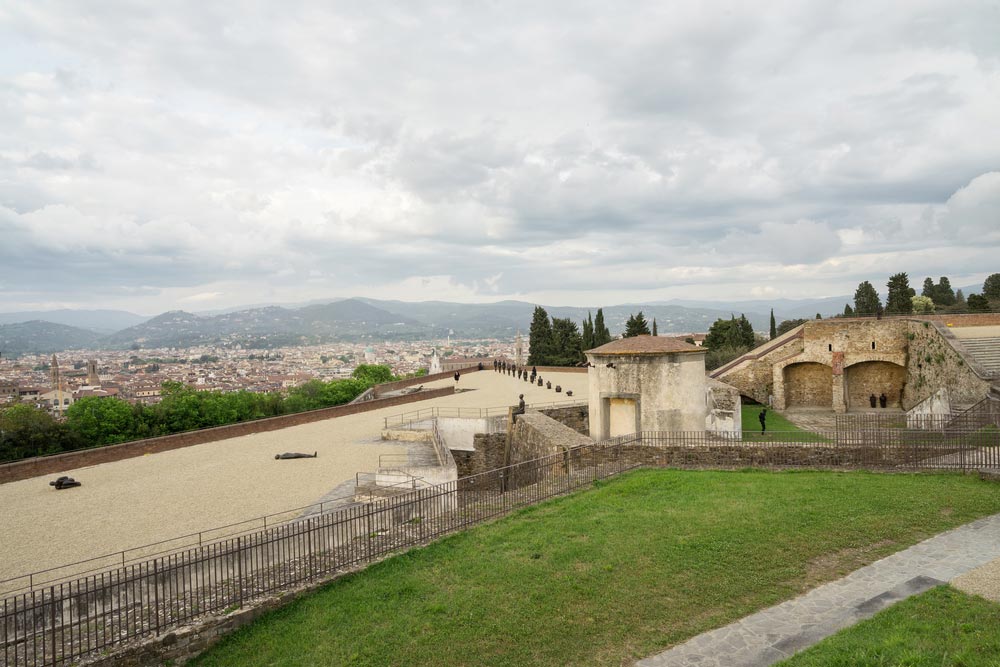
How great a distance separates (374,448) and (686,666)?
15.3 m

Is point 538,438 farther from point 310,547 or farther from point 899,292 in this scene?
point 899,292

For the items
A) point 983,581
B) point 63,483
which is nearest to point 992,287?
point 983,581

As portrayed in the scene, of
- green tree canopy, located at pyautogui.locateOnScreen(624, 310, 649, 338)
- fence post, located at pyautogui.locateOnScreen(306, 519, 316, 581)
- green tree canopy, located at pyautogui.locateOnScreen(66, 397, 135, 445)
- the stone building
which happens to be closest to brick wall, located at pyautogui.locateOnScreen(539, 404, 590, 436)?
the stone building

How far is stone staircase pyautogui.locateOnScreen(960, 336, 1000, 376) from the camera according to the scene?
20077mm

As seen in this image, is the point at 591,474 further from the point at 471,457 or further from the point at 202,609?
the point at 471,457

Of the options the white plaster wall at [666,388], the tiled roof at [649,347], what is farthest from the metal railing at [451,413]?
the white plaster wall at [666,388]

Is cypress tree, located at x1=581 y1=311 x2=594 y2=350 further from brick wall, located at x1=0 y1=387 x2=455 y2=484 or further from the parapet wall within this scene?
the parapet wall

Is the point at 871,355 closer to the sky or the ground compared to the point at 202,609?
closer to the sky

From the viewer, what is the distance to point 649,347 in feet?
59.0

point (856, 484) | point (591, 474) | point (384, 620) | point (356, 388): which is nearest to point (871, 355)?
point (856, 484)

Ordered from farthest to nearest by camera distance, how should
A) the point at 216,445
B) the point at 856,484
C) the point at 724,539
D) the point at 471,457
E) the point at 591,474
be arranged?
the point at 471,457
the point at 216,445
the point at 591,474
the point at 856,484
the point at 724,539

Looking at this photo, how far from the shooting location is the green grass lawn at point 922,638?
196 inches

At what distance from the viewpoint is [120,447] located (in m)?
18.8

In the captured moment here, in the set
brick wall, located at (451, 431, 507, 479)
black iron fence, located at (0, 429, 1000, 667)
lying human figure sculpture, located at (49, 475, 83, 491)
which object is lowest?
brick wall, located at (451, 431, 507, 479)
